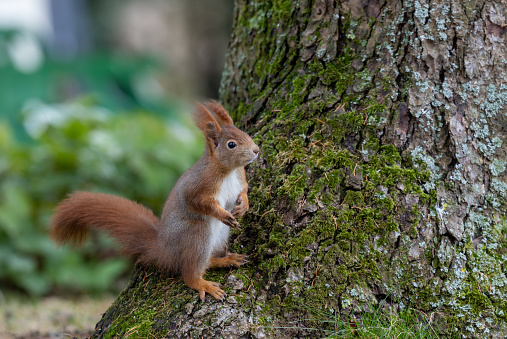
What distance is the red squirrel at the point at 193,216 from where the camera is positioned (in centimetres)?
196

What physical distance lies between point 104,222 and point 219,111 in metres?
0.63

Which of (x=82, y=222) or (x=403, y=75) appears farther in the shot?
(x=82, y=222)

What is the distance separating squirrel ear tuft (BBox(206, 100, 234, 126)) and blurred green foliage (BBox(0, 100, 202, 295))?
63.4 inches

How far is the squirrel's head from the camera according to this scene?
200 centimetres

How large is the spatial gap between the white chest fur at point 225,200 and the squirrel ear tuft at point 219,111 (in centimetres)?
20

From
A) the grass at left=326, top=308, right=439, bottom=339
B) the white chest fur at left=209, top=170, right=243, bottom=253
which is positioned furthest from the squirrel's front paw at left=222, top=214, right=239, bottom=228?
the grass at left=326, top=308, right=439, bottom=339

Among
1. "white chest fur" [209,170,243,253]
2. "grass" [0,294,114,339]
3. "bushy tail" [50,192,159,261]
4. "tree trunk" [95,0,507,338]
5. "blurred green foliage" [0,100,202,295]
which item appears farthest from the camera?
"blurred green foliage" [0,100,202,295]

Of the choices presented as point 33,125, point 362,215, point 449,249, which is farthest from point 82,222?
point 33,125

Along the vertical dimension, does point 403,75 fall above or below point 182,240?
above

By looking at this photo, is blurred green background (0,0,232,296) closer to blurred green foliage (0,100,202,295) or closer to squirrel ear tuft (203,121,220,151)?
blurred green foliage (0,100,202,295)

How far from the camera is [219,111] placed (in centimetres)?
209

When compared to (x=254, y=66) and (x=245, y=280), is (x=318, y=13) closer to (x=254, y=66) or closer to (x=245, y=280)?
(x=254, y=66)

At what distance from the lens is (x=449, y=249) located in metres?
1.87

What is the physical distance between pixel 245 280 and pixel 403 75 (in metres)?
0.92
